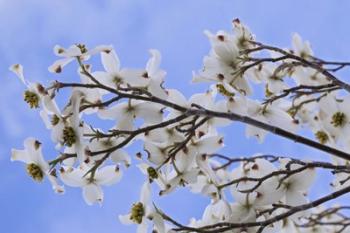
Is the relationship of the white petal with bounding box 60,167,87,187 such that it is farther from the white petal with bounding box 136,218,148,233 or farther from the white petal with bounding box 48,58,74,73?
the white petal with bounding box 48,58,74,73

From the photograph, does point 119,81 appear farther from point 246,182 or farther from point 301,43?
point 301,43

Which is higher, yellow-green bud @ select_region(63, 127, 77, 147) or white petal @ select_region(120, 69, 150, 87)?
white petal @ select_region(120, 69, 150, 87)

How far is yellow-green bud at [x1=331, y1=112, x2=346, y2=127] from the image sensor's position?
185cm

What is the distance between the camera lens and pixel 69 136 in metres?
1.69

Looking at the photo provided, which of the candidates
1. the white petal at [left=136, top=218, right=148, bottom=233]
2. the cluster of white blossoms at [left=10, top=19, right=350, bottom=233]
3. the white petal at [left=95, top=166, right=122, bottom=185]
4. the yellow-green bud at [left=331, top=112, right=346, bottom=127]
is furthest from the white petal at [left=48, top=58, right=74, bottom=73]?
the yellow-green bud at [left=331, top=112, right=346, bottom=127]

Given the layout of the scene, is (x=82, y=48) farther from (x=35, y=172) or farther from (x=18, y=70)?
(x=35, y=172)

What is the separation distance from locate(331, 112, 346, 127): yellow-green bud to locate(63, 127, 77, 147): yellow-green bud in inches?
28.9

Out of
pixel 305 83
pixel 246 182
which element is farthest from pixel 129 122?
pixel 305 83

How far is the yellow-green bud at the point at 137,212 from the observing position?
1.88 metres

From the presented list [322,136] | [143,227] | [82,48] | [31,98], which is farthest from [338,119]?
[31,98]

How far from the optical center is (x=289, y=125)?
188 centimetres

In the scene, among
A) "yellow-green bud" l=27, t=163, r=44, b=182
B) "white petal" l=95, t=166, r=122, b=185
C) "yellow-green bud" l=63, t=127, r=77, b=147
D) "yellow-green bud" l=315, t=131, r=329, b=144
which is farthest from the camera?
"yellow-green bud" l=315, t=131, r=329, b=144

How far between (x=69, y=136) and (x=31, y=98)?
0.16 meters

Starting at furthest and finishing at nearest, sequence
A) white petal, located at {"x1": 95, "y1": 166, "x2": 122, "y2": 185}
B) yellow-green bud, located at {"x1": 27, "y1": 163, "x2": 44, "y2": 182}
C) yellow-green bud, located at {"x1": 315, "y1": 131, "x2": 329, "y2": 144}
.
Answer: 1. yellow-green bud, located at {"x1": 315, "y1": 131, "x2": 329, "y2": 144}
2. white petal, located at {"x1": 95, "y1": 166, "x2": 122, "y2": 185}
3. yellow-green bud, located at {"x1": 27, "y1": 163, "x2": 44, "y2": 182}
